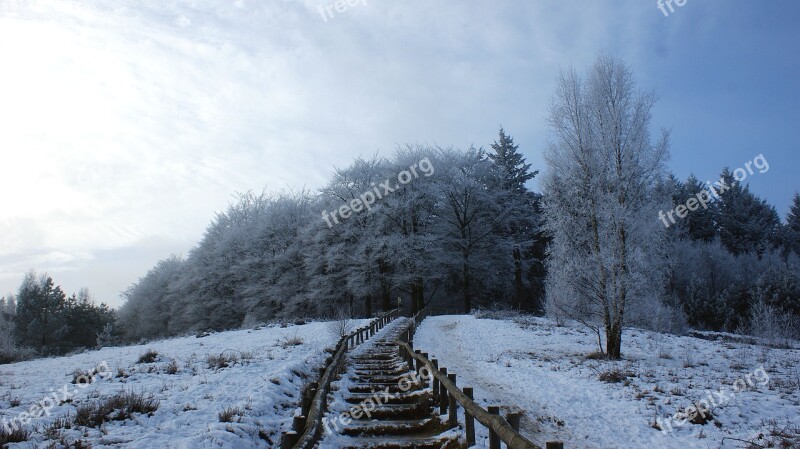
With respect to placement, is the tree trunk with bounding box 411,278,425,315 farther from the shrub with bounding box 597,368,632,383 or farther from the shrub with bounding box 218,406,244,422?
the shrub with bounding box 218,406,244,422

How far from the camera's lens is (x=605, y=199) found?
14.9 meters

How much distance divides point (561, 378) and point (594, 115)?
9.45 metres

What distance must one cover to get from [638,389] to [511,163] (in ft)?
125

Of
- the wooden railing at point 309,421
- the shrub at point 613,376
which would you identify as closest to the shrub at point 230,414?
the wooden railing at point 309,421

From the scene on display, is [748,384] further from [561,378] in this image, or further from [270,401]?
[270,401]

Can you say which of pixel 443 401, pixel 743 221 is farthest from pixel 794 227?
pixel 443 401

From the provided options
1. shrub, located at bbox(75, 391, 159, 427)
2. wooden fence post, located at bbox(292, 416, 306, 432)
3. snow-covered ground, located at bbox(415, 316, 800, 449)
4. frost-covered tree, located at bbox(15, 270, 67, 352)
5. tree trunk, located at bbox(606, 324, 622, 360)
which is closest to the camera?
wooden fence post, located at bbox(292, 416, 306, 432)

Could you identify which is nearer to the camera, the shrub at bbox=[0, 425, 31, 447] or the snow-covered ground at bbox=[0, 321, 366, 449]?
the shrub at bbox=[0, 425, 31, 447]

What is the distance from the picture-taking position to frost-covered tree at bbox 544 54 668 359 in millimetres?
14398

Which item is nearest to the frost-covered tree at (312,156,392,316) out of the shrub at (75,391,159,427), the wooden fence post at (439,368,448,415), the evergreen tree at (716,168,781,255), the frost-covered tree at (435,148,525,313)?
the frost-covered tree at (435,148,525,313)

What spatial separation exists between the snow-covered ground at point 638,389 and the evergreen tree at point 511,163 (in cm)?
2764

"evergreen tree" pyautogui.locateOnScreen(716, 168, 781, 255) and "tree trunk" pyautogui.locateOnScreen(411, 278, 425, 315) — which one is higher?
"evergreen tree" pyautogui.locateOnScreen(716, 168, 781, 255)

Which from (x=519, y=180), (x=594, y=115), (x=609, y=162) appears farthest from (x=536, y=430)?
(x=519, y=180)

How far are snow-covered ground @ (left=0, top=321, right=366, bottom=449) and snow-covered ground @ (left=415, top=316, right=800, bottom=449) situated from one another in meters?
3.83
